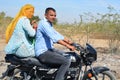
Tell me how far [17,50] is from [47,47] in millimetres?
609

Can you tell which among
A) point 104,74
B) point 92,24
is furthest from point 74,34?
point 104,74

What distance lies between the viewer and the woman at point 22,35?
7961mm

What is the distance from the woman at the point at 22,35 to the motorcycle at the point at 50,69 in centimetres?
14

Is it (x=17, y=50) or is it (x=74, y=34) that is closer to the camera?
(x=17, y=50)

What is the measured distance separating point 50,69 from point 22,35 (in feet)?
2.91

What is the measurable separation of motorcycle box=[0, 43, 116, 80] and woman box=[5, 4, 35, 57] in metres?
0.14

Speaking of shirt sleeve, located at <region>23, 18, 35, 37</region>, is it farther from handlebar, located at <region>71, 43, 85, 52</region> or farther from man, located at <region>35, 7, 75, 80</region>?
handlebar, located at <region>71, 43, 85, 52</region>

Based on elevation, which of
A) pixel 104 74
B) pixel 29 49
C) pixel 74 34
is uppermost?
pixel 29 49

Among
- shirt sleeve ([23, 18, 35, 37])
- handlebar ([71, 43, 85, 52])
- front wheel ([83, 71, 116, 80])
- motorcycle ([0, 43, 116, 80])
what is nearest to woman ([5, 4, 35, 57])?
shirt sleeve ([23, 18, 35, 37])

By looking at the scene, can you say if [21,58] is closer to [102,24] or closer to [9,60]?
[9,60]

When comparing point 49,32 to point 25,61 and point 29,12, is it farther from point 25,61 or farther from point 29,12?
point 25,61

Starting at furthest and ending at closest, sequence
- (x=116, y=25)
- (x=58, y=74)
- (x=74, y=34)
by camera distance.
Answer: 1. (x=74, y=34)
2. (x=116, y=25)
3. (x=58, y=74)

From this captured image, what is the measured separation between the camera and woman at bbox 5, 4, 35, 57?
796cm

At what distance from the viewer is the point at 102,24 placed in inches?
769
